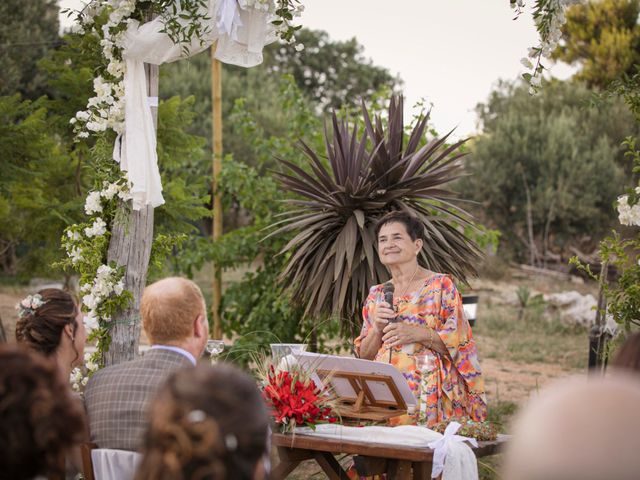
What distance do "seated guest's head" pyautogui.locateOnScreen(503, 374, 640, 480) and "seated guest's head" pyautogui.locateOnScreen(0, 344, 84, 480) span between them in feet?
3.27

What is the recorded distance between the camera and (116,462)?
326cm

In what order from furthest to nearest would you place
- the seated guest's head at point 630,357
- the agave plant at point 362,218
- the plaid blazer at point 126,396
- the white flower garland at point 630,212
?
the agave plant at point 362,218, the white flower garland at point 630,212, the plaid blazer at point 126,396, the seated guest's head at point 630,357

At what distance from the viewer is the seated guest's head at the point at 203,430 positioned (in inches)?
66.2

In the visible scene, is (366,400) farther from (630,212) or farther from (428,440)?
(630,212)

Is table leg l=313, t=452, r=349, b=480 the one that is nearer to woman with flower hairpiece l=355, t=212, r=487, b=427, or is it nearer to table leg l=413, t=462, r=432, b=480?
table leg l=413, t=462, r=432, b=480

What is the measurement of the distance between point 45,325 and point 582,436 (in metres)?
2.97

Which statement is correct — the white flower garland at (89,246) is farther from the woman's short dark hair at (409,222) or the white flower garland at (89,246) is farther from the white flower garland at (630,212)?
the white flower garland at (630,212)

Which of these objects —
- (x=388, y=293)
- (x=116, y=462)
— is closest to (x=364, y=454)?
(x=388, y=293)

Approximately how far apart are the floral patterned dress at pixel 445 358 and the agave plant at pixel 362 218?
1.42 metres

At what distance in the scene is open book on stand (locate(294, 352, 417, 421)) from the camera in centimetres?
455

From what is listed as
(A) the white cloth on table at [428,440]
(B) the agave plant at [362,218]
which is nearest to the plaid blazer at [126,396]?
(A) the white cloth on table at [428,440]

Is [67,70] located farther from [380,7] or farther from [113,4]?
[380,7]

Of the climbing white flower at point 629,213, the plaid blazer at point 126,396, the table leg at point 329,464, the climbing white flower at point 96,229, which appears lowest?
the table leg at point 329,464

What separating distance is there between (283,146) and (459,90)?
40.1ft
